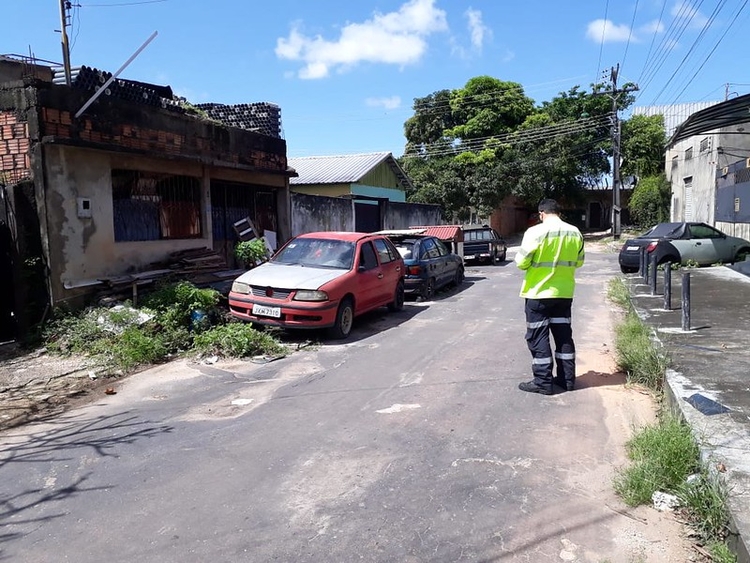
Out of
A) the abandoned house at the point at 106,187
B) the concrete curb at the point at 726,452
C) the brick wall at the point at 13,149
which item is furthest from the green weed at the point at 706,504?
the brick wall at the point at 13,149

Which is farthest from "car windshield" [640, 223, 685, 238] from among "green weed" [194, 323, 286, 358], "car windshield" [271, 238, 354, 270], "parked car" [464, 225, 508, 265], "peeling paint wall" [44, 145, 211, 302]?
"peeling paint wall" [44, 145, 211, 302]

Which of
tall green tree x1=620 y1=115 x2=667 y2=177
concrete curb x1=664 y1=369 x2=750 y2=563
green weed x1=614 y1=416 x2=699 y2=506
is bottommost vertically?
green weed x1=614 y1=416 x2=699 y2=506

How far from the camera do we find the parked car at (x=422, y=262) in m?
12.8

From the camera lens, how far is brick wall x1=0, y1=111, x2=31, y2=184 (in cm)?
854

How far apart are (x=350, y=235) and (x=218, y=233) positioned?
13.2 feet

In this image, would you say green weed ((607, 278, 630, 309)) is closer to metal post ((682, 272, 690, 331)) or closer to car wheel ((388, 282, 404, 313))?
metal post ((682, 272, 690, 331))

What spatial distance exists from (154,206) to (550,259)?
7.98m

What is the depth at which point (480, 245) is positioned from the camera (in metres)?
22.3

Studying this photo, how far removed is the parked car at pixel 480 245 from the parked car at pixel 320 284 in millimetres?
11709

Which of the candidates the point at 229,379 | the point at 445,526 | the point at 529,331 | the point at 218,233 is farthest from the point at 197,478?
the point at 218,233

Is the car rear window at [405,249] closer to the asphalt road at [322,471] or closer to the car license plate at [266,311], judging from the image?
the car license plate at [266,311]

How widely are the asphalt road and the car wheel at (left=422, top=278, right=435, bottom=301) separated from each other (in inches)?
229

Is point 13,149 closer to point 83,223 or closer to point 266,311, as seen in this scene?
point 83,223

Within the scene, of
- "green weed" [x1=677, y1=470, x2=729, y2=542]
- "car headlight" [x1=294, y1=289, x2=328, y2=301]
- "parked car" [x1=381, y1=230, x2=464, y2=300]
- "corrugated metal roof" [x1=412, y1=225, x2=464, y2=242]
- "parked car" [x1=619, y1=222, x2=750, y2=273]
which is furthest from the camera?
"corrugated metal roof" [x1=412, y1=225, x2=464, y2=242]
